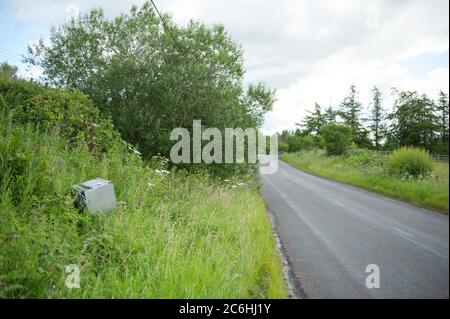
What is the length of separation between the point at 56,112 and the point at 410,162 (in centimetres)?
1299

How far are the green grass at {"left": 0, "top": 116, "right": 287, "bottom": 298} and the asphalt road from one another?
2.39 ft

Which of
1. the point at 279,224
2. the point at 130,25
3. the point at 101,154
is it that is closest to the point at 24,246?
the point at 101,154

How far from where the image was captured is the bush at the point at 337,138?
30922 mm

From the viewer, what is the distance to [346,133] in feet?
104

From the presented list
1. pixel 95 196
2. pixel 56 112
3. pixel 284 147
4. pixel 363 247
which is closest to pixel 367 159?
pixel 363 247

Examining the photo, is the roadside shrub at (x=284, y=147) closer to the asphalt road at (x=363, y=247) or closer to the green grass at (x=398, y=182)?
the green grass at (x=398, y=182)

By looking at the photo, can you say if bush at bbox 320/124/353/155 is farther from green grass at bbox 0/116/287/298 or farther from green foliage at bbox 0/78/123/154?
green grass at bbox 0/116/287/298

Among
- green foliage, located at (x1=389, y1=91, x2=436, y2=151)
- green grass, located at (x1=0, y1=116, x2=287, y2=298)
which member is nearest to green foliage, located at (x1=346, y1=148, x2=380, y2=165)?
green foliage, located at (x1=389, y1=91, x2=436, y2=151)

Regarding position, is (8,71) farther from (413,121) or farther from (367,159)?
(367,159)

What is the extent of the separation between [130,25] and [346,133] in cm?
2518

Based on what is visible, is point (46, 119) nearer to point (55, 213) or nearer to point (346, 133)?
point (55, 213)

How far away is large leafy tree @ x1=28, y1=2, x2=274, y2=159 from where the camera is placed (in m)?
11.1

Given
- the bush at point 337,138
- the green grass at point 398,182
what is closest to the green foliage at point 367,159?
the green grass at point 398,182

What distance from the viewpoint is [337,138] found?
3166 centimetres
